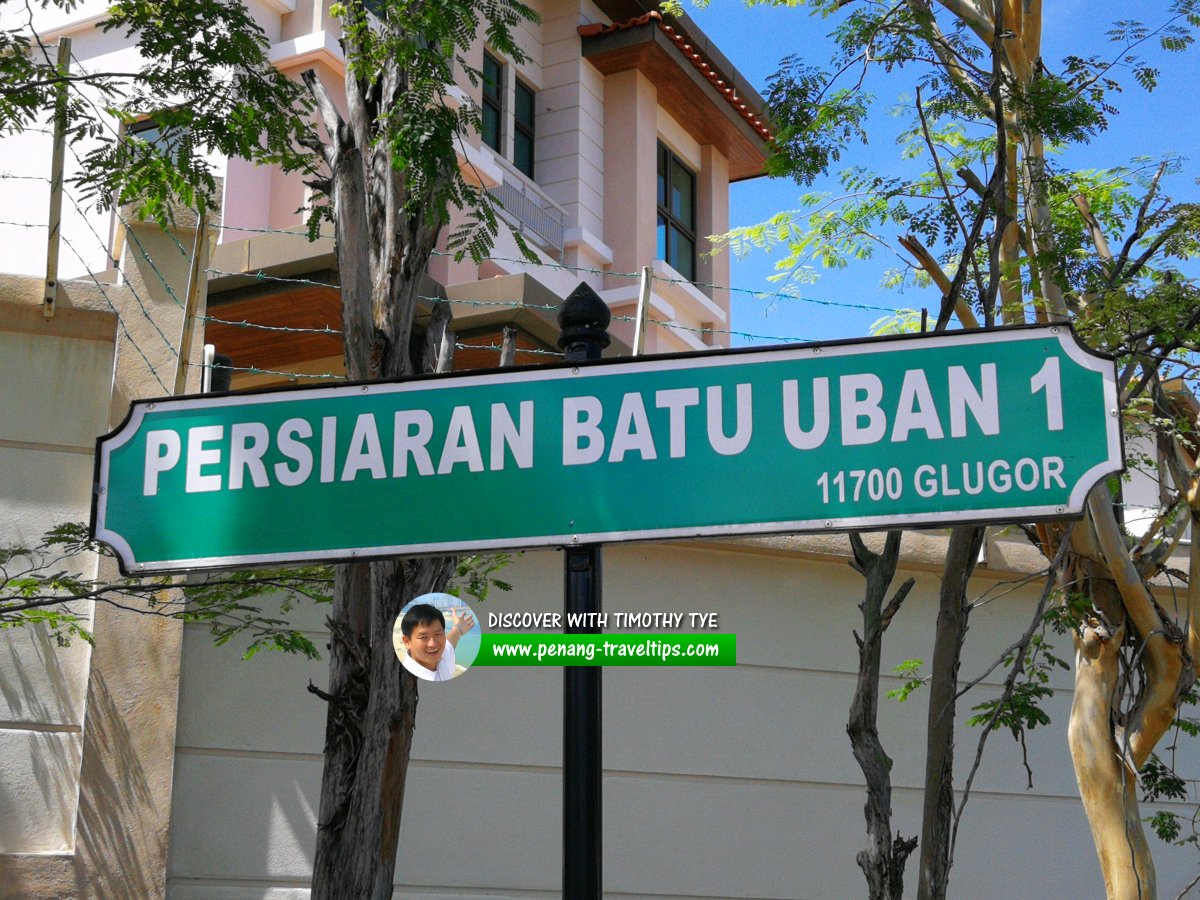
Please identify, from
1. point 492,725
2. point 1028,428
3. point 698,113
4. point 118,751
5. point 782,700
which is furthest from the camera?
point 698,113

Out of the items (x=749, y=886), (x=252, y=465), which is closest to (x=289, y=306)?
(x=749, y=886)

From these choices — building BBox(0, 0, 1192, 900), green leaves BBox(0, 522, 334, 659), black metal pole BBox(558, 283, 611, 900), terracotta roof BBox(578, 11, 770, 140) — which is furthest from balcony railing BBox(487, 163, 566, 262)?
black metal pole BBox(558, 283, 611, 900)

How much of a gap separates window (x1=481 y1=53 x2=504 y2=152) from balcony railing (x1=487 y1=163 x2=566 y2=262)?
1.87 ft

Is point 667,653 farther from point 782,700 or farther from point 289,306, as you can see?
point 289,306

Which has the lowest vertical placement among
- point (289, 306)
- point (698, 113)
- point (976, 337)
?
point (976, 337)

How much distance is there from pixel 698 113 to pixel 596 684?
15.1 meters

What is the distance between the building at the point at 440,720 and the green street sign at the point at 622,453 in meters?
4.35

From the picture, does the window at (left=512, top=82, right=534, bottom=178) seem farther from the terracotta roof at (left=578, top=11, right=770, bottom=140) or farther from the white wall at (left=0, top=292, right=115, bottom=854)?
the white wall at (left=0, top=292, right=115, bottom=854)

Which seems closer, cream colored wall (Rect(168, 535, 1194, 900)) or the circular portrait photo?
the circular portrait photo

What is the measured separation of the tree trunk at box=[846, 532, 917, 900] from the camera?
525 cm

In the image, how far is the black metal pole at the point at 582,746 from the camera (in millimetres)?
2246

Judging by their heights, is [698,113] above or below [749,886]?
above

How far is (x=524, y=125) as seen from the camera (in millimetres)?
15133

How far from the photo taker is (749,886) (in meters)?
8.01
